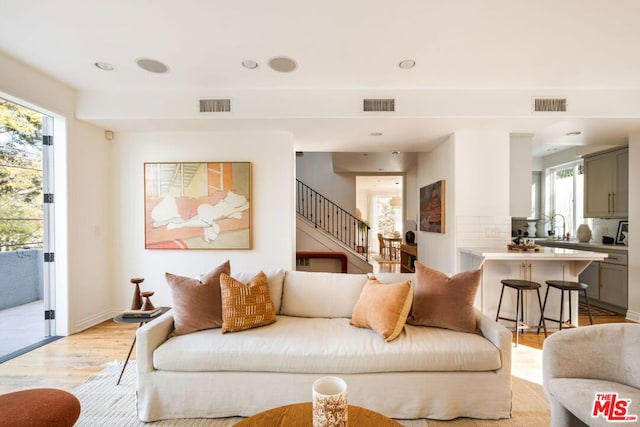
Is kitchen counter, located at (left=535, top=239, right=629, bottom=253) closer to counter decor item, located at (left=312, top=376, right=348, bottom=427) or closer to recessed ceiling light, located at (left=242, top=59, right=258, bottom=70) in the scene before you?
counter decor item, located at (left=312, top=376, right=348, bottom=427)

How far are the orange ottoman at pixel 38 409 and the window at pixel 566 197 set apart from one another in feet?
24.5

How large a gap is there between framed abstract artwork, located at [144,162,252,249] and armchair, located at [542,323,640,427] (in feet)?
10.7

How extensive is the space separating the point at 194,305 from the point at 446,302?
71.9 inches

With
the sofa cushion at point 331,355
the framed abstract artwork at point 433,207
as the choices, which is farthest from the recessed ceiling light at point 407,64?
the sofa cushion at point 331,355

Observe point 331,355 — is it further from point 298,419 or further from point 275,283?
point 275,283

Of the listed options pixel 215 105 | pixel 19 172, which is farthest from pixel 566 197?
pixel 19 172

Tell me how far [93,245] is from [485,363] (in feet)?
14.2

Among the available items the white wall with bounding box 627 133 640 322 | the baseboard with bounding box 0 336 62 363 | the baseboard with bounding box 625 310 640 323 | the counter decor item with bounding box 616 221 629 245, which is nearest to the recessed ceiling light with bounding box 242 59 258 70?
the baseboard with bounding box 0 336 62 363

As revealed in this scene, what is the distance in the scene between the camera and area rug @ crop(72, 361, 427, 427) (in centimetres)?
192

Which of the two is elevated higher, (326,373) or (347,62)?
(347,62)

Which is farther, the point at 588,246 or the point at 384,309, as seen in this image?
the point at 588,246

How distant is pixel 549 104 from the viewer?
3346 millimetres

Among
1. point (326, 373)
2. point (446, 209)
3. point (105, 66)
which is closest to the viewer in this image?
point (326, 373)

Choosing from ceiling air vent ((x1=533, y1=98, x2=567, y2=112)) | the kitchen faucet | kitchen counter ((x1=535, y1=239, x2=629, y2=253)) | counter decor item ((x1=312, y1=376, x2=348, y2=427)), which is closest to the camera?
counter decor item ((x1=312, y1=376, x2=348, y2=427))
